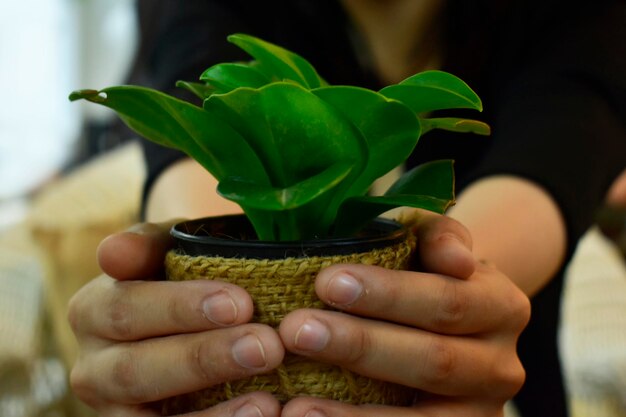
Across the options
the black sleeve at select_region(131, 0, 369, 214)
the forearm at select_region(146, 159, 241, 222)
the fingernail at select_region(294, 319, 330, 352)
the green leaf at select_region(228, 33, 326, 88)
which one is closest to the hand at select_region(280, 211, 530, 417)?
the fingernail at select_region(294, 319, 330, 352)

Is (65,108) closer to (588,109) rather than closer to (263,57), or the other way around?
(588,109)

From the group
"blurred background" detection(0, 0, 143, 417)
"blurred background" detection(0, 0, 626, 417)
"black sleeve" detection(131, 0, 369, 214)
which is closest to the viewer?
"black sleeve" detection(131, 0, 369, 214)

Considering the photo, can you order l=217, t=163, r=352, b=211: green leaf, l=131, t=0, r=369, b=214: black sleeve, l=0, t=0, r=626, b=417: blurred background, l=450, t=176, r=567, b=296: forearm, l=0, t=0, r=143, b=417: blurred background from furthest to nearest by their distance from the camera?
l=0, t=0, r=143, b=417: blurred background < l=0, t=0, r=626, b=417: blurred background < l=131, t=0, r=369, b=214: black sleeve < l=450, t=176, r=567, b=296: forearm < l=217, t=163, r=352, b=211: green leaf

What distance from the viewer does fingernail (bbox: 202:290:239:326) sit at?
0.35 meters

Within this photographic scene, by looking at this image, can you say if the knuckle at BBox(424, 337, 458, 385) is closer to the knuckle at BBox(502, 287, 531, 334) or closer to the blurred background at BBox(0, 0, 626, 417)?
the knuckle at BBox(502, 287, 531, 334)

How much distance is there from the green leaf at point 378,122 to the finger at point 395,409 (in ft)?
0.38

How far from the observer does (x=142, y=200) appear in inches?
28.3

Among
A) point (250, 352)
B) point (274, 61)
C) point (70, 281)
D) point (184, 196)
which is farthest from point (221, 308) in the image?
point (70, 281)

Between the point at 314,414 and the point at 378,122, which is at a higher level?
the point at 378,122

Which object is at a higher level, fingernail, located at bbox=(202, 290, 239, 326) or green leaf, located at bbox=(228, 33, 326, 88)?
green leaf, located at bbox=(228, 33, 326, 88)

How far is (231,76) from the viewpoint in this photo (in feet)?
1.24

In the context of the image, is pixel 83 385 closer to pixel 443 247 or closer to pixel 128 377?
pixel 128 377

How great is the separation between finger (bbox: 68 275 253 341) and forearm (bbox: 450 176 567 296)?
29cm

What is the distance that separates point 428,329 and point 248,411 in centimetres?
10
